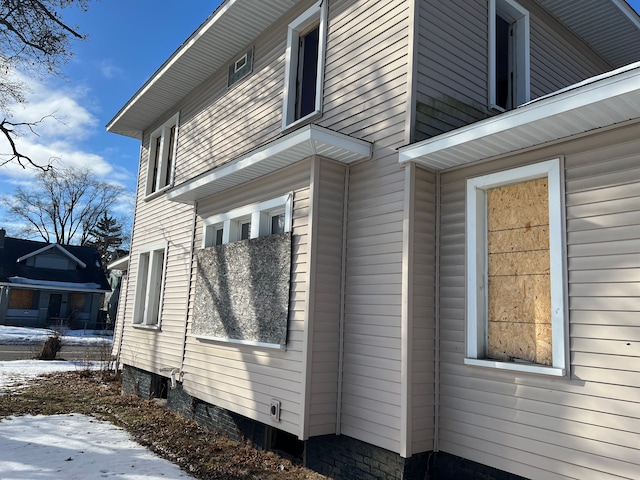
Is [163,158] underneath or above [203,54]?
underneath

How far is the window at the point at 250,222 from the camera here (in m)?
6.09

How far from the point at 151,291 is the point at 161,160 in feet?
9.59

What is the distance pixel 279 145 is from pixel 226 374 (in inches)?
126

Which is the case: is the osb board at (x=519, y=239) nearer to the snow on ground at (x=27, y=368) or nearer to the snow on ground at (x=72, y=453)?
the snow on ground at (x=72, y=453)

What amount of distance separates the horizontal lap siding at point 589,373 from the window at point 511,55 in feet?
8.34

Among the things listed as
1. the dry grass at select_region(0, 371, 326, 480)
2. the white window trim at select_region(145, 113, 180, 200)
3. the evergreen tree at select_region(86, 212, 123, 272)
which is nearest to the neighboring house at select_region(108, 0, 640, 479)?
the dry grass at select_region(0, 371, 326, 480)

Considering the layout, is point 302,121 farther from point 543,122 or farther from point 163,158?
point 163,158

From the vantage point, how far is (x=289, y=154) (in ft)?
18.2

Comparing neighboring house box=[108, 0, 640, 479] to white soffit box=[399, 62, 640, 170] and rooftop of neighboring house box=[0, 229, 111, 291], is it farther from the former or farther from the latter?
rooftop of neighboring house box=[0, 229, 111, 291]

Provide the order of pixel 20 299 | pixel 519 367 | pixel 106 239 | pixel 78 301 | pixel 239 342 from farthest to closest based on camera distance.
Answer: pixel 106 239, pixel 78 301, pixel 20 299, pixel 239 342, pixel 519 367

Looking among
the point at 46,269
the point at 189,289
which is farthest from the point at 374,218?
the point at 46,269

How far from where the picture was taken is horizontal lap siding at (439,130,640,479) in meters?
3.57

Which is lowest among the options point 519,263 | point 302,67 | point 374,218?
point 519,263

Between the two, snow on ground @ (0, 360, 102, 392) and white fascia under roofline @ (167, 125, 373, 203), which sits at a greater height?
white fascia under roofline @ (167, 125, 373, 203)
